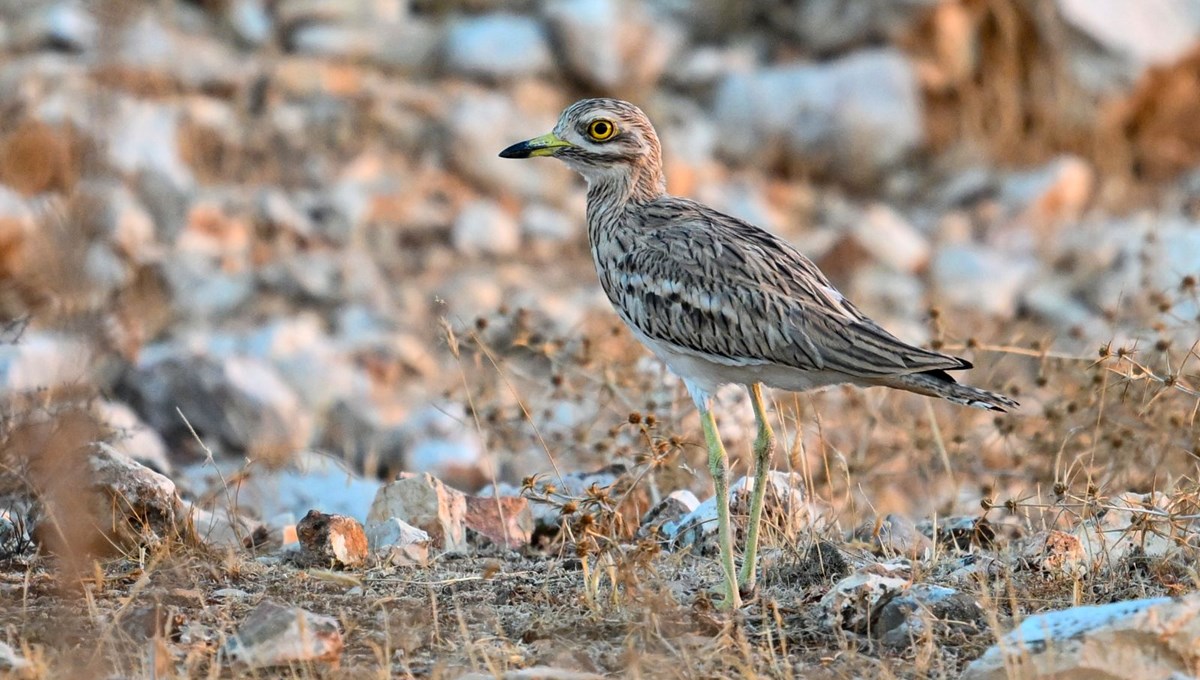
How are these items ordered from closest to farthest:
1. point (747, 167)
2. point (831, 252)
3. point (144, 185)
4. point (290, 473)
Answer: point (290, 473) < point (144, 185) < point (831, 252) < point (747, 167)

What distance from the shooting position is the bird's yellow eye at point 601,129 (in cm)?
468

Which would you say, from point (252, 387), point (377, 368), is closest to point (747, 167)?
point (377, 368)

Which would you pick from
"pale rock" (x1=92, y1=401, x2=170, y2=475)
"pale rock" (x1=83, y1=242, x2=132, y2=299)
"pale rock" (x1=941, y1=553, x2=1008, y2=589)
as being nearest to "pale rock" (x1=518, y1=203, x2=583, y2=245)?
"pale rock" (x1=83, y1=242, x2=132, y2=299)

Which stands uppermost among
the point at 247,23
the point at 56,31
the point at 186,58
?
the point at 247,23

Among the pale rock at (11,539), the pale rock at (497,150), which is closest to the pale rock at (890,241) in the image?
the pale rock at (497,150)

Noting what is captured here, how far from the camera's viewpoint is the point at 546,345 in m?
5.30

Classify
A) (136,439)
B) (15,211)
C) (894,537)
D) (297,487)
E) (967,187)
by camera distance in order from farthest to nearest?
(967,187) < (15,211) < (136,439) < (297,487) < (894,537)

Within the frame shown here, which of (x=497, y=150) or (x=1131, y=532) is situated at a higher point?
(x=497, y=150)

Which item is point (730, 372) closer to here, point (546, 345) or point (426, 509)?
point (426, 509)

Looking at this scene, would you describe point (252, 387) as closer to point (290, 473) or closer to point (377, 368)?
point (377, 368)

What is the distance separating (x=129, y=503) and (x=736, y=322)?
157 centimetres

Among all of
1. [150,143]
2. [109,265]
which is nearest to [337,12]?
[150,143]

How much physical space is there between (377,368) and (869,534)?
392 centimetres

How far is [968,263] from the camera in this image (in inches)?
378
